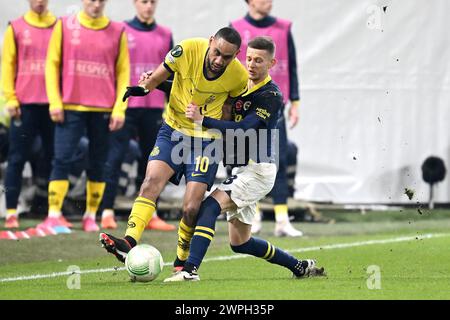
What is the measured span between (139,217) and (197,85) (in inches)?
46.1

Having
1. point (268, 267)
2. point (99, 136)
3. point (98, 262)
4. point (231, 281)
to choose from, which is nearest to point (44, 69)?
point (99, 136)

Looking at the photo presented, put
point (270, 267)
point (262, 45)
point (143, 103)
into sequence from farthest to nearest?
point (143, 103)
point (270, 267)
point (262, 45)

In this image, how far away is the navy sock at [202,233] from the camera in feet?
28.6

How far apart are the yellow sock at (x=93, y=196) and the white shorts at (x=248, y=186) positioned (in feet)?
14.5

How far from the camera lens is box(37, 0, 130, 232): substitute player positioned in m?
12.8

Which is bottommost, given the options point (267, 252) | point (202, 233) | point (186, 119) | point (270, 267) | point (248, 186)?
point (270, 267)

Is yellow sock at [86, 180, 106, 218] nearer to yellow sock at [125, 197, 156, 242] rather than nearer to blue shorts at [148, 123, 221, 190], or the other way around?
blue shorts at [148, 123, 221, 190]

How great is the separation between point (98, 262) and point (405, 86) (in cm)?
685

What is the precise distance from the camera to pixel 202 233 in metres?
8.77

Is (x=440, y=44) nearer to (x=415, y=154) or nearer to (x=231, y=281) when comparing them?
(x=415, y=154)

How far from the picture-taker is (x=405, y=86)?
16391 mm

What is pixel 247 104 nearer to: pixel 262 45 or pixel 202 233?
pixel 262 45

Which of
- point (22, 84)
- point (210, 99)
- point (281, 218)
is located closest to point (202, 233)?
point (210, 99)

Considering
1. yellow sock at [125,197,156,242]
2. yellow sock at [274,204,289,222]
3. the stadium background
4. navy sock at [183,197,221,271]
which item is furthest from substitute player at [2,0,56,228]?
navy sock at [183,197,221,271]
